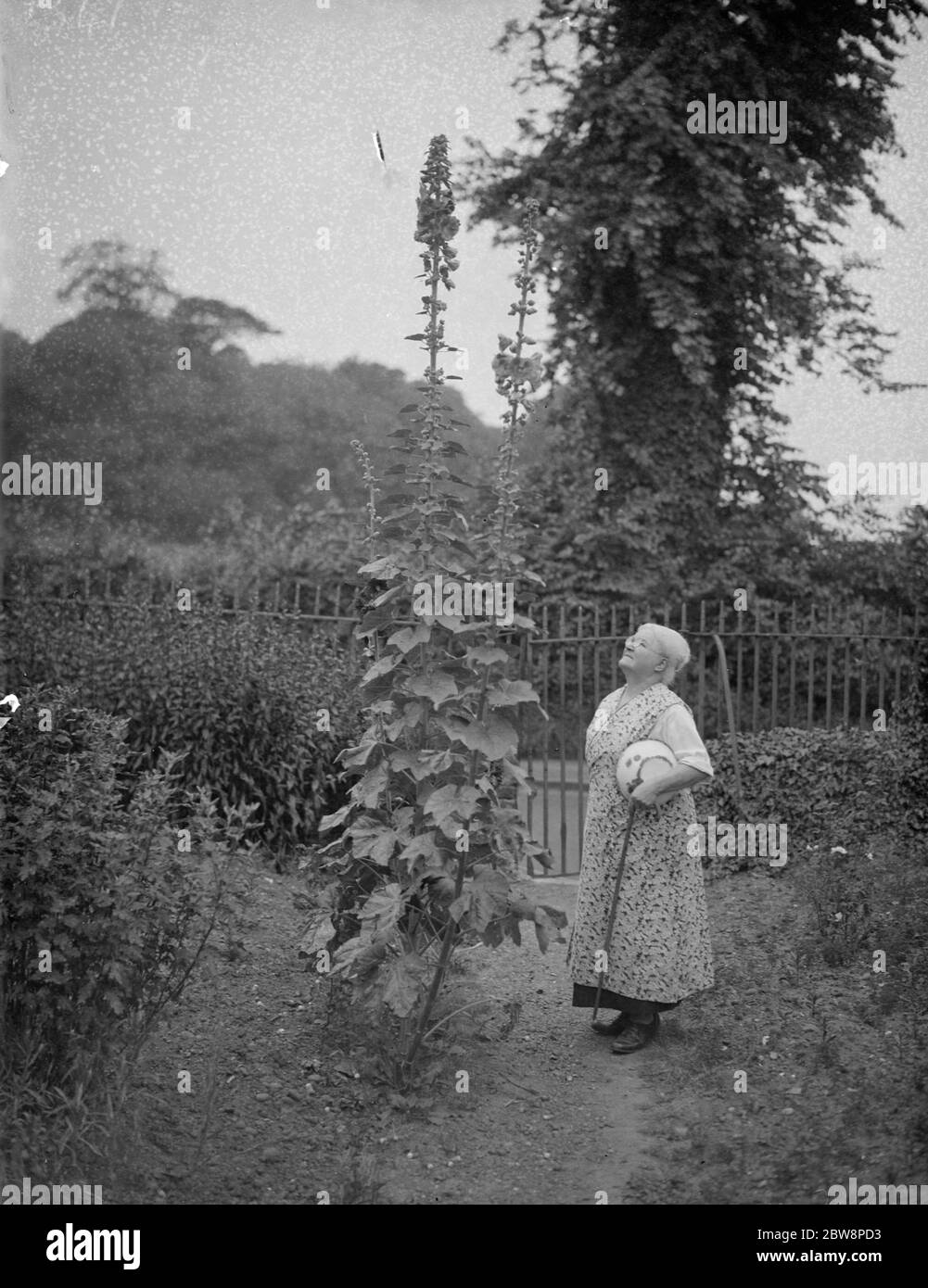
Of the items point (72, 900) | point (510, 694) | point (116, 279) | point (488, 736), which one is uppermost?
point (116, 279)

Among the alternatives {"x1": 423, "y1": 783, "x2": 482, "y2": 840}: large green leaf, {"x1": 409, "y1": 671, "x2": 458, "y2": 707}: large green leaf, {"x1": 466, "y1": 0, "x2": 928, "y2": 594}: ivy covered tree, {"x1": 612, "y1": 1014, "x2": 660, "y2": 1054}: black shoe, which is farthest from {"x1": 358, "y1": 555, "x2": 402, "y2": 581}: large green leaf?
{"x1": 466, "y1": 0, "x2": 928, "y2": 594}: ivy covered tree

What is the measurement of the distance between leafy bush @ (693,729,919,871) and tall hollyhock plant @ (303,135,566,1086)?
405cm

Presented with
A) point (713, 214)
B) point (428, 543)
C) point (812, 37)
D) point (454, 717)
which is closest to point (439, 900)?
point (454, 717)

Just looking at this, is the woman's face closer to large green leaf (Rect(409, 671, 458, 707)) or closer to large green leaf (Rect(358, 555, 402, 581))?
large green leaf (Rect(409, 671, 458, 707))

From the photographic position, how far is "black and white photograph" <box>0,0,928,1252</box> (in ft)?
13.1

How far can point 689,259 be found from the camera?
13789 millimetres

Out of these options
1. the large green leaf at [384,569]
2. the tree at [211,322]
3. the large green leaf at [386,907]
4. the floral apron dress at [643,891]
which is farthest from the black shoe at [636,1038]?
the tree at [211,322]

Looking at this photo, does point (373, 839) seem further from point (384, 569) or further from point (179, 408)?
point (179, 408)

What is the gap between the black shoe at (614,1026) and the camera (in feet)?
17.4

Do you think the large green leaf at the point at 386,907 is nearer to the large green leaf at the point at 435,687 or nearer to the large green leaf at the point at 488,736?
the large green leaf at the point at 488,736

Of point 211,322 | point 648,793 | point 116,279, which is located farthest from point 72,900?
point 211,322

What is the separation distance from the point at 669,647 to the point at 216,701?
3622 mm

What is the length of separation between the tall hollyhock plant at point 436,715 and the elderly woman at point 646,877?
66 cm
